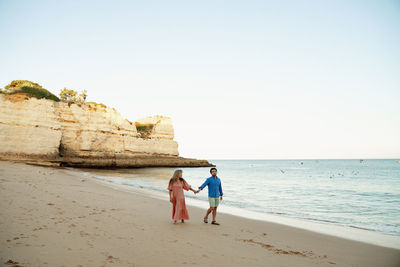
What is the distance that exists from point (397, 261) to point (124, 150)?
4765cm

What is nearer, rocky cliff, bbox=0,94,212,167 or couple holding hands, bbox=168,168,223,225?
couple holding hands, bbox=168,168,223,225

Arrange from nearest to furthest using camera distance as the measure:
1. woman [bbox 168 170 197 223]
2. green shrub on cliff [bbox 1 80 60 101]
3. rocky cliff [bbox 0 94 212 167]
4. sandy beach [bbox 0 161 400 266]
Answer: sandy beach [bbox 0 161 400 266] → woman [bbox 168 170 197 223] → rocky cliff [bbox 0 94 212 167] → green shrub on cliff [bbox 1 80 60 101]

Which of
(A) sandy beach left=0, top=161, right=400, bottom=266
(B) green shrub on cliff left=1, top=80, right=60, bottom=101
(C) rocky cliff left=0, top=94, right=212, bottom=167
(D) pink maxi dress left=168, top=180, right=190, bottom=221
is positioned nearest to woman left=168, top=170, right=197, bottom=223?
(D) pink maxi dress left=168, top=180, right=190, bottom=221

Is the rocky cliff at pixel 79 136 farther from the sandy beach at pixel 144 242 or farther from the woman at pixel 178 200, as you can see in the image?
the woman at pixel 178 200

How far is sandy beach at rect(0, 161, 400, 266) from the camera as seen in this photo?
3826 mm

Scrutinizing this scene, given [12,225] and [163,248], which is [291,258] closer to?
[163,248]

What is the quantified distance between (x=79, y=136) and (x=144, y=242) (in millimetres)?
41628

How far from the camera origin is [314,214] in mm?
11289

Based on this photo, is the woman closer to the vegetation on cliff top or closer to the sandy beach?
the sandy beach

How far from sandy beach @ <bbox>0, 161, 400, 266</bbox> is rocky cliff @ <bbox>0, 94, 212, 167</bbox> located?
30324 mm

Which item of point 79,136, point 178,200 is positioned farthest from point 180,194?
point 79,136

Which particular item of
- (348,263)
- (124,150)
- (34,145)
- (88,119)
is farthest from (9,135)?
(348,263)

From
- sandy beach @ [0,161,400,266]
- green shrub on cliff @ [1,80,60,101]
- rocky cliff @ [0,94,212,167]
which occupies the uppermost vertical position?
green shrub on cliff @ [1,80,60,101]

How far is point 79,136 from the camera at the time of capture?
1641 inches
